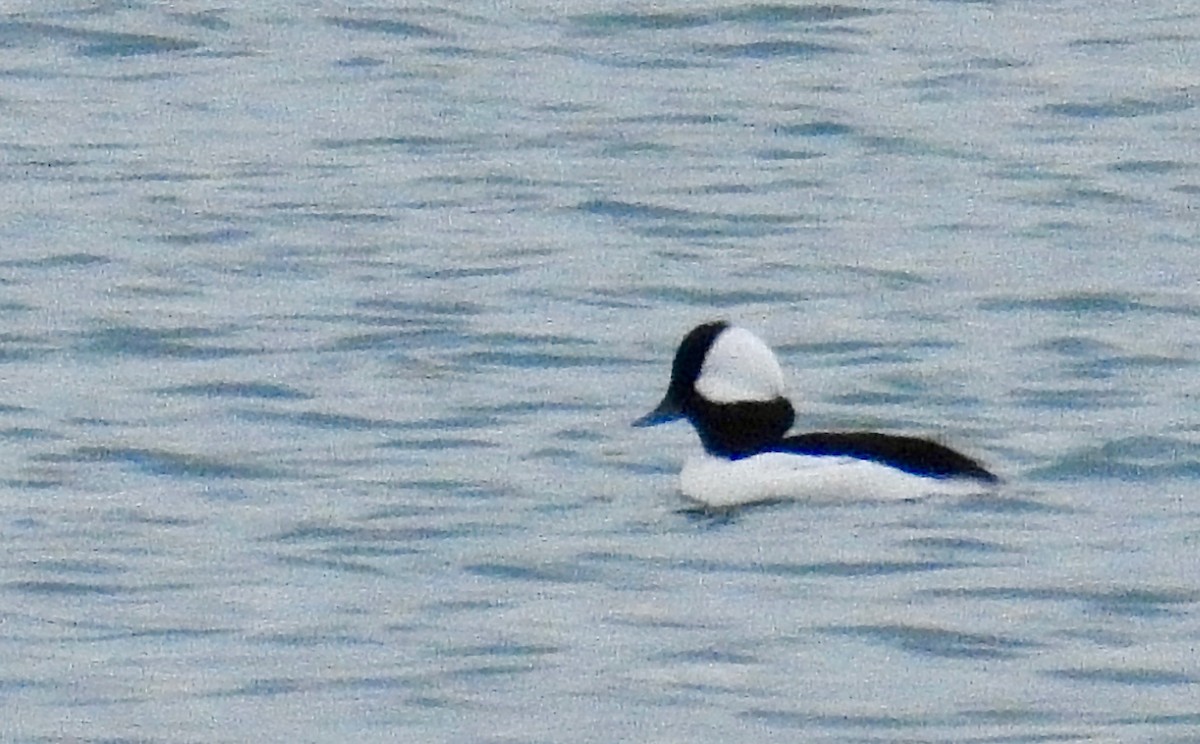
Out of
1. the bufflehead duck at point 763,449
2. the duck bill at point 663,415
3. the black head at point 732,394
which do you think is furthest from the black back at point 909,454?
the duck bill at point 663,415

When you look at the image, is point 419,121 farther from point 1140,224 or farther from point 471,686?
point 471,686

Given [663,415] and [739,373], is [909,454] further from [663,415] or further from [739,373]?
[663,415]

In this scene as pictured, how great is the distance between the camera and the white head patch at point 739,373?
522 inches

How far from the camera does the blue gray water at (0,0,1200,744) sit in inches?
422

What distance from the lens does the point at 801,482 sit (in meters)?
12.9

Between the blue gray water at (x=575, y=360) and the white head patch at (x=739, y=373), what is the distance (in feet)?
1.25

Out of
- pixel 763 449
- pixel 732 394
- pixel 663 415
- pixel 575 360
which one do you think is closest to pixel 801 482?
pixel 763 449

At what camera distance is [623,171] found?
1831 centimetres

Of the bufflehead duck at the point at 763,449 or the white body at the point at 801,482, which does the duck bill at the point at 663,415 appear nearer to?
the bufflehead duck at the point at 763,449

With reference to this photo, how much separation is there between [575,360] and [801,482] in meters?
2.33

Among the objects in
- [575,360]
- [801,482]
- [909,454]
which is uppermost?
[909,454]

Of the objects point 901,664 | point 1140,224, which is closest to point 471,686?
point 901,664

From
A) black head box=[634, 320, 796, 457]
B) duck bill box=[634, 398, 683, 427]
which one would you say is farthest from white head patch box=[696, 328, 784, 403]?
duck bill box=[634, 398, 683, 427]

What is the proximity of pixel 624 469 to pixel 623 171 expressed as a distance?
4931 mm
